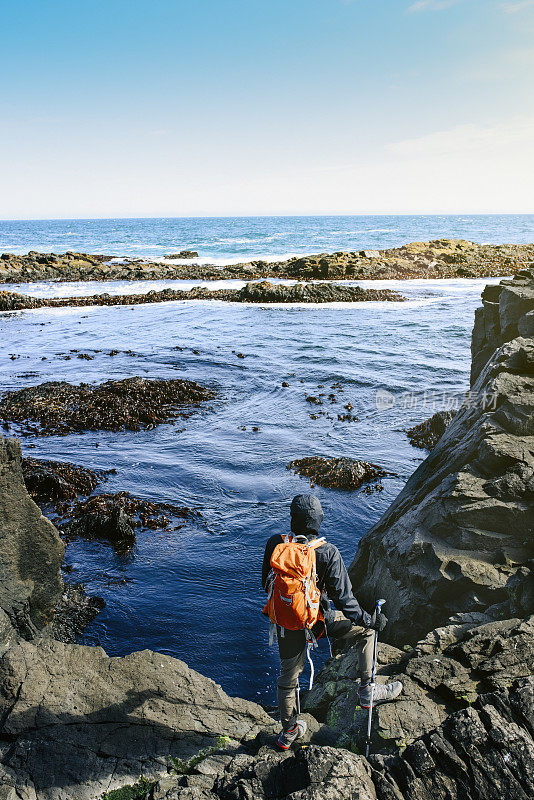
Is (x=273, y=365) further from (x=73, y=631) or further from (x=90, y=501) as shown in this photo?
(x=73, y=631)

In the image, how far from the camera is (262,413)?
17734 mm

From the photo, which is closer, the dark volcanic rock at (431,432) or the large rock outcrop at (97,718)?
the large rock outcrop at (97,718)

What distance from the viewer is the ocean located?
822 cm

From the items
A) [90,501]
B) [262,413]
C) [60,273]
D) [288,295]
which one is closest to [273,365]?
[262,413]

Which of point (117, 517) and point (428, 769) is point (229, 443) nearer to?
point (117, 517)

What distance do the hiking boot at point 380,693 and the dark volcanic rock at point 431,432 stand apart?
10.3m

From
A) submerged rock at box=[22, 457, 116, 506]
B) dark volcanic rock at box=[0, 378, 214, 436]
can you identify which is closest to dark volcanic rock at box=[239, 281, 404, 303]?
A: dark volcanic rock at box=[0, 378, 214, 436]

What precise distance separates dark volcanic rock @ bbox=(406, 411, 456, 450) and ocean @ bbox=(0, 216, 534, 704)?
435mm

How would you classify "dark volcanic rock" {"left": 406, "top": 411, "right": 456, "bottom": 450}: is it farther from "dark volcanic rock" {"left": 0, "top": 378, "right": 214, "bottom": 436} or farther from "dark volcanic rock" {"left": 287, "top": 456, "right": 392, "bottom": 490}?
"dark volcanic rock" {"left": 0, "top": 378, "right": 214, "bottom": 436}

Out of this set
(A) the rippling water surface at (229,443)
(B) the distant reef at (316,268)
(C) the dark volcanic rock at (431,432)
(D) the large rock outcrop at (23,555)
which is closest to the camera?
(D) the large rock outcrop at (23,555)

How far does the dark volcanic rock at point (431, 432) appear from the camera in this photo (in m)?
14.7

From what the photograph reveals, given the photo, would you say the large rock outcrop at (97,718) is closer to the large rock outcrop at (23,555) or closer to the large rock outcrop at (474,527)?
the large rock outcrop at (23,555)

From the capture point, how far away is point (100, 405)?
1752 centimetres

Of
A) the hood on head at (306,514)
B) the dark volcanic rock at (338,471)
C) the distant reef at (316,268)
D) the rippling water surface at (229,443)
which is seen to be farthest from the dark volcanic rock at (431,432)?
the distant reef at (316,268)
